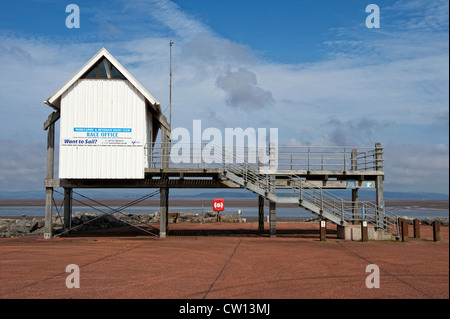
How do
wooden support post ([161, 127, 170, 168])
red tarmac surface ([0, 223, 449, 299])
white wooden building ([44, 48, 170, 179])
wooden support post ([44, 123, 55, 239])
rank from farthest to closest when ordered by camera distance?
wooden support post ([44, 123, 55, 239]) < wooden support post ([161, 127, 170, 168]) < white wooden building ([44, 48, 170, 179]) < red tarmac surface ([0, 223, 449, 299])

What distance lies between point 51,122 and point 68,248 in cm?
804

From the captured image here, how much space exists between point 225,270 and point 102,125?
12783mm

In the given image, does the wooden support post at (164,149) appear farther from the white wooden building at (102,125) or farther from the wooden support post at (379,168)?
the wooden support post at (379,168)

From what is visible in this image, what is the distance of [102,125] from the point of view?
909 inches

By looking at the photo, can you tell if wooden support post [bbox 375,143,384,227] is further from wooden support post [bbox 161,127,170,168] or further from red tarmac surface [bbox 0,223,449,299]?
wooden support post [bbox 161,127,170,168]

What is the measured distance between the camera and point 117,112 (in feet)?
76.0

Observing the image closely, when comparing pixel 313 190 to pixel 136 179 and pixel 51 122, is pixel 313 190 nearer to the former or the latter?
pixel 136 179

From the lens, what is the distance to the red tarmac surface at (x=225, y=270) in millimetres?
10180

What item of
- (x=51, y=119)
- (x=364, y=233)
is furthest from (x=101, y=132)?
(x=364, y=233)

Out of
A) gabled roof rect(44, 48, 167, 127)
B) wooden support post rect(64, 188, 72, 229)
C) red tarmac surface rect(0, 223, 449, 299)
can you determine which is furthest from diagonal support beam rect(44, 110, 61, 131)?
red tarmac surface rect(0, 223, 449, 299)

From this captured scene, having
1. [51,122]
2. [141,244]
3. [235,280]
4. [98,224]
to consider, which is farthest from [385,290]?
[98,224]

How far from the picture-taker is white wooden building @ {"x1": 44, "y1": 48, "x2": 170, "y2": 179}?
22.9 metres

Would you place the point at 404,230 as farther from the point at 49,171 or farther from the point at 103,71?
the point at 49,171

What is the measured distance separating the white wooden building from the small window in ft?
0.39
